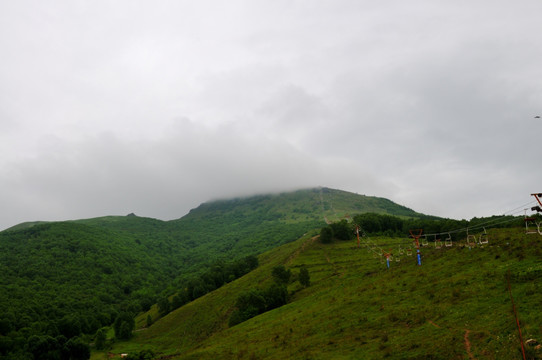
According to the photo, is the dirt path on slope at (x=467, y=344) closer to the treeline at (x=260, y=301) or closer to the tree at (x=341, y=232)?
the treeline at (x=260, y=301)

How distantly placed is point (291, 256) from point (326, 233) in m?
21.2

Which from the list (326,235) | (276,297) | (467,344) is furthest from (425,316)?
(326,235)

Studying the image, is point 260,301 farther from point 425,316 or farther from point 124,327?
point 124,327

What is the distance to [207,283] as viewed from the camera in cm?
17075

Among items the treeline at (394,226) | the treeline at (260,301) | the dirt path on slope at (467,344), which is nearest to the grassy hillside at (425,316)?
the dirt path on slope at (467,344)

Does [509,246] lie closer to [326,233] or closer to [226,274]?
[326,233]

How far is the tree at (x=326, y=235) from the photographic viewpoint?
15650 centimetres

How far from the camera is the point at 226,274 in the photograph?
174125 mm

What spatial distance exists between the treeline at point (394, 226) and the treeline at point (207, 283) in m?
48.0

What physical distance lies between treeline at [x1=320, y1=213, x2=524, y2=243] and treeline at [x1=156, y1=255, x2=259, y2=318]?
158ft

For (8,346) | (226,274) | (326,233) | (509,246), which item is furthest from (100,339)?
(509,246)

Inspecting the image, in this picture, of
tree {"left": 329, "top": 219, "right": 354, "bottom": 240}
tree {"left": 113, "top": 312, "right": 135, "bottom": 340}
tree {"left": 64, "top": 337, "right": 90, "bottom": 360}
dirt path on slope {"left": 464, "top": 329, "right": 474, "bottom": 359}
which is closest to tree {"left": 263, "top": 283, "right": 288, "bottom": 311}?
tree {"left": 64, "top": 337, "right": 90, "bottom": 360}

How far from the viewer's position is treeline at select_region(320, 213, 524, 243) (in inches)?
5906

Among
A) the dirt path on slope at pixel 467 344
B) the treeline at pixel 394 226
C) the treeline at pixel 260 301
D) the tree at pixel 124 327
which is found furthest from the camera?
the treeline at pixel 394 226
